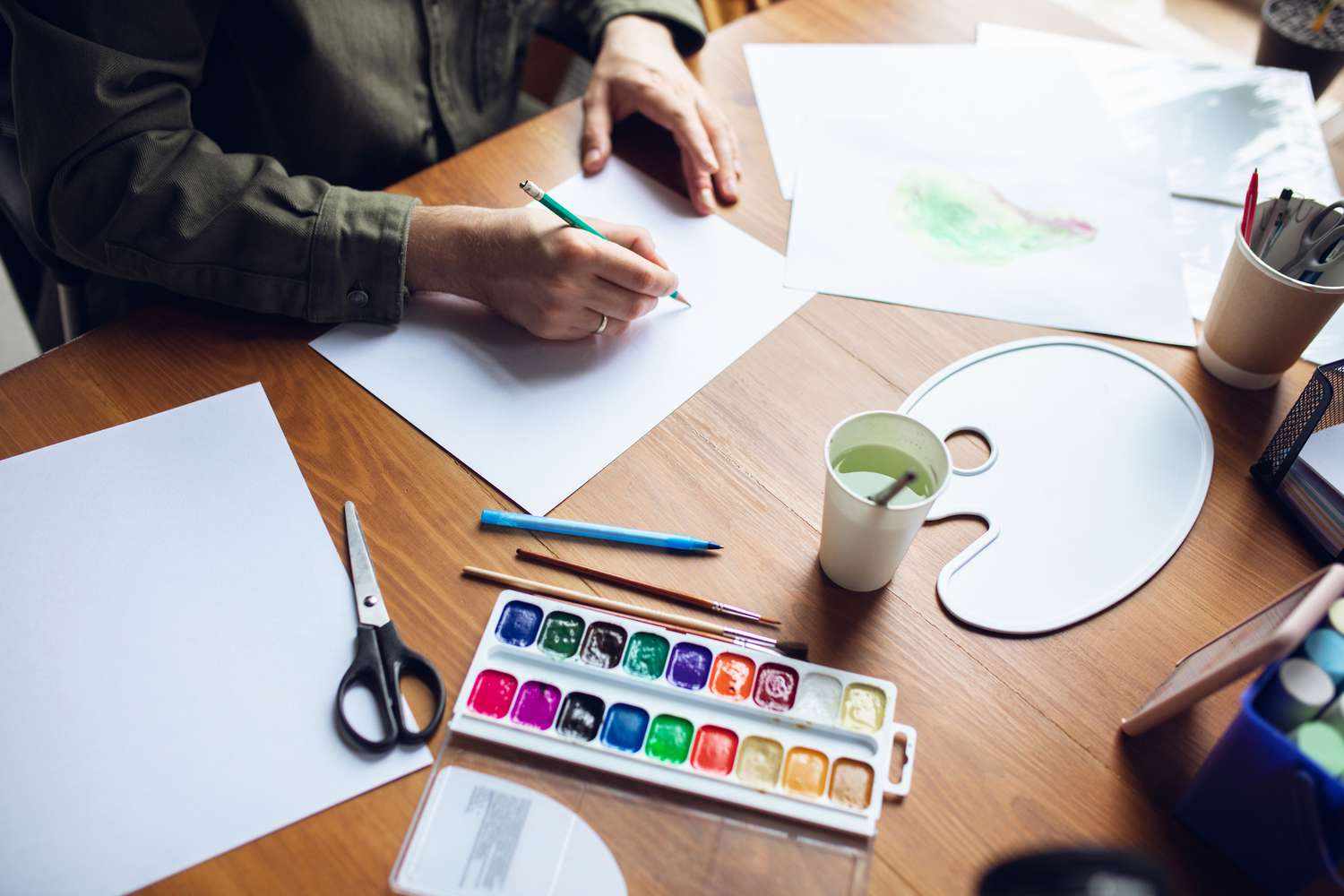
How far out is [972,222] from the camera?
88 cm

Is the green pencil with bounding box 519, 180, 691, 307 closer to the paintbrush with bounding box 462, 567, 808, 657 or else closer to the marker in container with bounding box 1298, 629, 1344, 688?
the paintbrush with bounding box 462, 567, 808, 657

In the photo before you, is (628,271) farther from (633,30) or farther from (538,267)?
(633,30)

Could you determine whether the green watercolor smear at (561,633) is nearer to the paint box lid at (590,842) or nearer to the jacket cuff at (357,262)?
the paint box lid at (590,842)

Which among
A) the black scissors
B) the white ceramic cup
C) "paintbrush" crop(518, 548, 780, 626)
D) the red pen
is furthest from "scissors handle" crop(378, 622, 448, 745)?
the red pen

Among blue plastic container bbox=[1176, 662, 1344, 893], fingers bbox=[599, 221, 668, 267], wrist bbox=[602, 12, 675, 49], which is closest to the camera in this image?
blue plastic container bbox=[1176, 662, 1344, 893]

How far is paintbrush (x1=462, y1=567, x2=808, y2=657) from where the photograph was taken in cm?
60

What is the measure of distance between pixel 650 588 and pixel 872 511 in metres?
0.17

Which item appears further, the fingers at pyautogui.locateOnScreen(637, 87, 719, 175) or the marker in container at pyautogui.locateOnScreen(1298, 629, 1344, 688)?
the fingers at pyautogui.locateOnScreen(637, 87, 719, 175)

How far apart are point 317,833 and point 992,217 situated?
79 cm

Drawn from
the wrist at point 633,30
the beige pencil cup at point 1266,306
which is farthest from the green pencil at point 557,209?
the beige pencil cup at point 1266,306

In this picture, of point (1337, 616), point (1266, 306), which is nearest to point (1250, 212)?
point (1266, 306)

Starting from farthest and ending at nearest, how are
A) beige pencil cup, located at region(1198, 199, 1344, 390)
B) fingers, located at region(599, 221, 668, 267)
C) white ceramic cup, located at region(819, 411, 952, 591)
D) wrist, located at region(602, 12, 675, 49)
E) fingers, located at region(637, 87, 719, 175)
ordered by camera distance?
wrist, located at region(602, 12, 675, 49), fingers, located at region(637, 87, 719, 175), fingers, located at region(599, 221, 668, 267), beige pencil cup, located at region(1198, 199, 1344, 390), white ceramic cup, located at region(819, 411, 952, 591)

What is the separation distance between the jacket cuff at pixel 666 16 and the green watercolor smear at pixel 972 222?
1.08 ft

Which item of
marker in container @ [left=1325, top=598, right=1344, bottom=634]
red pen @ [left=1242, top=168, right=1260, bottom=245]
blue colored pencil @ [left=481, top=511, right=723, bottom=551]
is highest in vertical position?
red pen @ [left=1242, top=168, right=1260, bottom=245]
